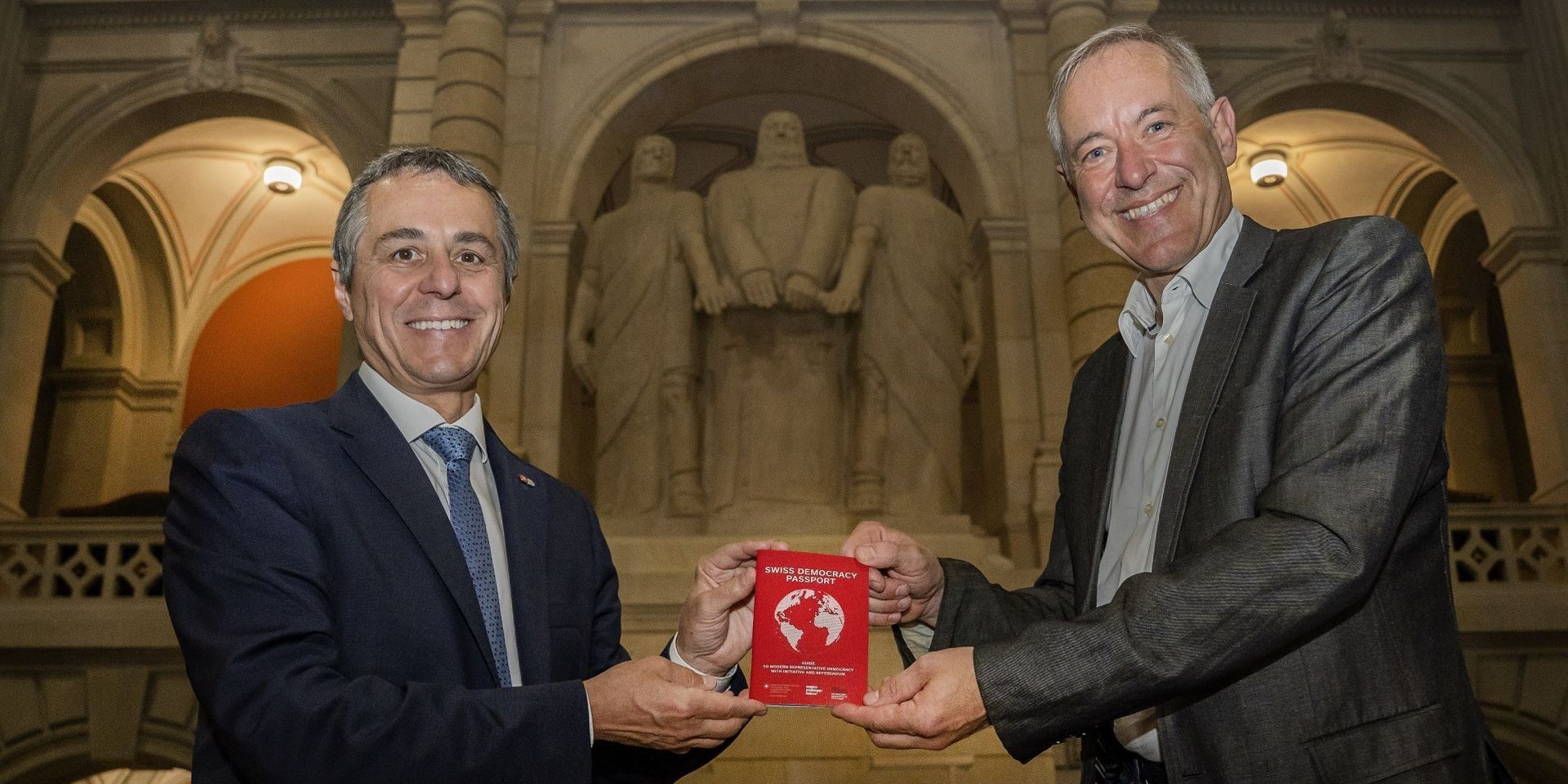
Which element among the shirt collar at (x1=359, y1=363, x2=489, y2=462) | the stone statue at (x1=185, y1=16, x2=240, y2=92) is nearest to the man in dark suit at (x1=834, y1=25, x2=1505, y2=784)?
the shirt collar at (x1=359, y1=363, x2=489, y2=462)

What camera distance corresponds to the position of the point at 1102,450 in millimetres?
2004

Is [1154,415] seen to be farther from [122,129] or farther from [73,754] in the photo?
[122,129]

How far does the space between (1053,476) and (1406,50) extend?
485 centimetres

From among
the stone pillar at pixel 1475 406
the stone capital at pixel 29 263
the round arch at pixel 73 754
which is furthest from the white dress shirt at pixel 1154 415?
the stone pillar at pixel 1475 406

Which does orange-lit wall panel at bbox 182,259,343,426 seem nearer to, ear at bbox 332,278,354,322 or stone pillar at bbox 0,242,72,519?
stone pillar at bbox 0,242,72,519

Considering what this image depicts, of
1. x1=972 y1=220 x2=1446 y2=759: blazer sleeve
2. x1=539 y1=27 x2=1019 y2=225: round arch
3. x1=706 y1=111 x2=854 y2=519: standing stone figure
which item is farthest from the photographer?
x1=539 y1=27 x2=1019 y2=225: round arch

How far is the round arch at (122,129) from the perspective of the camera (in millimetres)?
9484

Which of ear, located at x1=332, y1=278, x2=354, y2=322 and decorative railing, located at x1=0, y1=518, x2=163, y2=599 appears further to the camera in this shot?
decorative railing, located at x1=0, y1=518, x2=163, y2=599

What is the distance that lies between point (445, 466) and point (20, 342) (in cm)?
907

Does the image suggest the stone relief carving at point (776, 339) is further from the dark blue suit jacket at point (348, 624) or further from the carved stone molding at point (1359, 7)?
the dark blue suit jacket at point (348, 624)

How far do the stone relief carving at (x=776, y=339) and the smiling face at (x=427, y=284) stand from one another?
15.8 feet

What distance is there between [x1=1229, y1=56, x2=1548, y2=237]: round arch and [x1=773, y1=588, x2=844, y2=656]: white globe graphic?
8.85 meters

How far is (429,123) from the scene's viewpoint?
873 cm

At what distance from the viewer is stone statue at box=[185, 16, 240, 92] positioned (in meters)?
9.66
